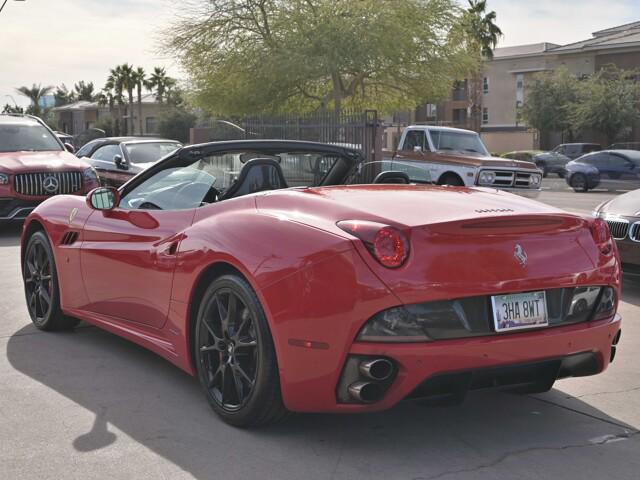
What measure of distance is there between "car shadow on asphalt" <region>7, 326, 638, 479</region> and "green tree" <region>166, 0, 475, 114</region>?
1018 inches

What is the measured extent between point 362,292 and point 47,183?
1041 centimetres

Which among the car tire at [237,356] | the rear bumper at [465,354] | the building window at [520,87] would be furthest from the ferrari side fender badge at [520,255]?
the building window at [520,87]

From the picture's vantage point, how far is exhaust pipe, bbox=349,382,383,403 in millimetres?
3562

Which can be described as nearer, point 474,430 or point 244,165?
point 474,430

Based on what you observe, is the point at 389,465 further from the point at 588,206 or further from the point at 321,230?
the point at 588,206

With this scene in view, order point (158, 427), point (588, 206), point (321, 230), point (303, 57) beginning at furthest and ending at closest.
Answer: point (303, 57) → point (588, 206) → point (158, 427) → point (321, 230)

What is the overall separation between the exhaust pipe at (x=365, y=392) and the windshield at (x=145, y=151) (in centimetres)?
1347

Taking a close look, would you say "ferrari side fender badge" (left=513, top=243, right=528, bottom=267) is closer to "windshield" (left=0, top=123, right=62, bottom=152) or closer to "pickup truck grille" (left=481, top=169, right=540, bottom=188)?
"windshield" (left=0, top=123, right=62, bottom=152)

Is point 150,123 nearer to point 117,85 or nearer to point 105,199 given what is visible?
point 117,85

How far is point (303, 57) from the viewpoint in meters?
30.1

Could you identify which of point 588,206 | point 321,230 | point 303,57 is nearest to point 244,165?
point 321,230

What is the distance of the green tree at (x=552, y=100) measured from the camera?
177ft

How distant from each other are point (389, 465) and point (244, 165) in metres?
2.01

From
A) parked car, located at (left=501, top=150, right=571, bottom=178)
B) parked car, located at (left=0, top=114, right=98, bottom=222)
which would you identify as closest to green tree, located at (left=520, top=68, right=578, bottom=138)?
parked car, located at (left=501, top=150, right=571, bottom=178)
